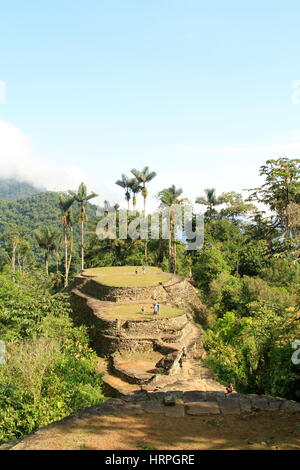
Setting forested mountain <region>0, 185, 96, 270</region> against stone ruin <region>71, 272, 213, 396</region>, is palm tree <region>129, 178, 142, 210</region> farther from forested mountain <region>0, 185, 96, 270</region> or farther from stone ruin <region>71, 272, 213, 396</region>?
forested mountain <region>0, 185, 96, 270</region>

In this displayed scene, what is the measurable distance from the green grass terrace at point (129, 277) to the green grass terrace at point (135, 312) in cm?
188

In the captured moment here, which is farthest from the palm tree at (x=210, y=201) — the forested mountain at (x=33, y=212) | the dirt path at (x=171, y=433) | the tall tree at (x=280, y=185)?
the forested mountain at (x=33, y=212)

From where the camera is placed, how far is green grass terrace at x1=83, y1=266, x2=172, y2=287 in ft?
78.1

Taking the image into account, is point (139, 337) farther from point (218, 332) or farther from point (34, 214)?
point (34, 214)

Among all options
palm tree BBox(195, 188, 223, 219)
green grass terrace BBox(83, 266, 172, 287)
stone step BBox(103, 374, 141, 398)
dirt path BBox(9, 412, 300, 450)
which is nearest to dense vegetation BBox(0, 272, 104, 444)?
stone step BBox(103, 374, 141, 398)

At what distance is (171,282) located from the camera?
25.3 metres

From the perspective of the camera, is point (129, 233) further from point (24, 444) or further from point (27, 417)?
point (24, 444)

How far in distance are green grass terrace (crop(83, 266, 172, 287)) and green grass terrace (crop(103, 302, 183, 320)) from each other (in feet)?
6.15

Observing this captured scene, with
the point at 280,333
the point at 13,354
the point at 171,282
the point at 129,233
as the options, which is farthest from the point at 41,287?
the point at 280,333

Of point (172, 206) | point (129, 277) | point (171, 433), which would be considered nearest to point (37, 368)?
point (171, 433)

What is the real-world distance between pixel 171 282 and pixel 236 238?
53.0 ft

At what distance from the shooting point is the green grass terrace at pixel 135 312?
19409 millimetres

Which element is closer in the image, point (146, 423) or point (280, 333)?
point (146, 423)

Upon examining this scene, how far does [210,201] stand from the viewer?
44.4 metres
